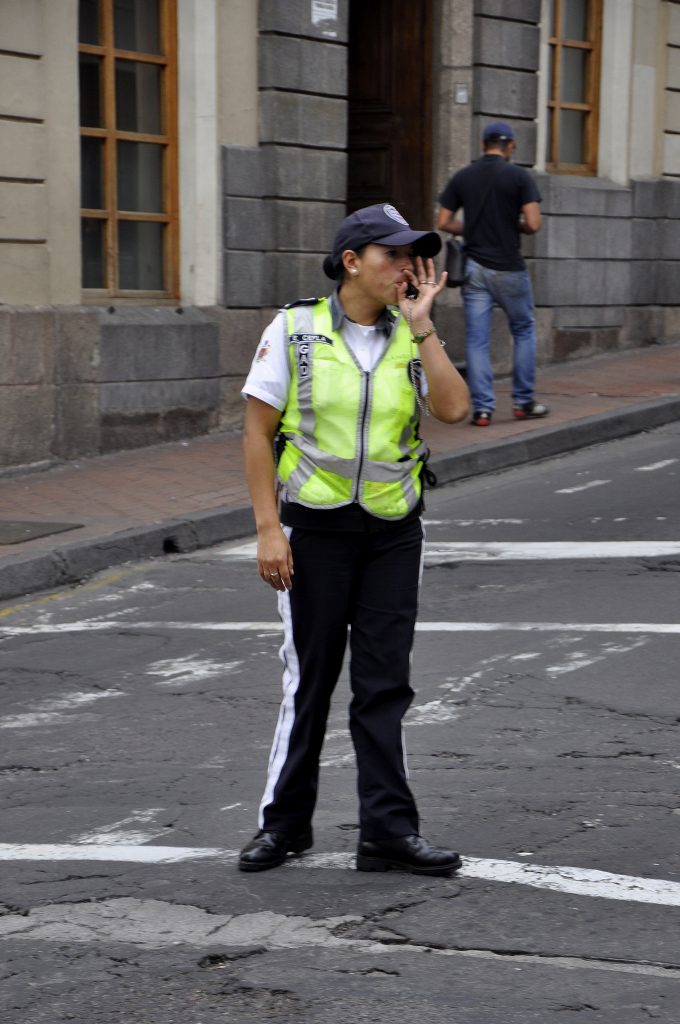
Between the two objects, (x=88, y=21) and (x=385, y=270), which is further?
(x=88, y=21)

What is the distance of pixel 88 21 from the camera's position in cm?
1293

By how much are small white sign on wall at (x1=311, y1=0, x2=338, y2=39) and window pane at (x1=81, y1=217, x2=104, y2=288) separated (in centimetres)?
255

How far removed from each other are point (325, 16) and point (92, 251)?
2.87 metres

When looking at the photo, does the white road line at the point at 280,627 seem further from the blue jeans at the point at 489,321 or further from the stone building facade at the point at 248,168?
the blue jeans at the point at 489,321

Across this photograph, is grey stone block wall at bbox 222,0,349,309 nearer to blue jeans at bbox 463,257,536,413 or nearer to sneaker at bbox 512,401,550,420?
blue jeans at bbox 463,257,536,413

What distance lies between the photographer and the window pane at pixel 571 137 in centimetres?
1744

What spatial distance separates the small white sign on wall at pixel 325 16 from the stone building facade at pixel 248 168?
0.02 m

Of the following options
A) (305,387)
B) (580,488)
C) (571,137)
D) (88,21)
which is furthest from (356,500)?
(571,137)

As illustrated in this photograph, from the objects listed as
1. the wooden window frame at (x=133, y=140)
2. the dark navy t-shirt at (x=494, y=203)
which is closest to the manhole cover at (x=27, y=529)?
the wooden window frame at (x=133, y=140)

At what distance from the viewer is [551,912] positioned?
4.22 meters

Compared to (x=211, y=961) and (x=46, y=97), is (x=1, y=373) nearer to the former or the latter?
(x=46, y=97)

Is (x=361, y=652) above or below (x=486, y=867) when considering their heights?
above

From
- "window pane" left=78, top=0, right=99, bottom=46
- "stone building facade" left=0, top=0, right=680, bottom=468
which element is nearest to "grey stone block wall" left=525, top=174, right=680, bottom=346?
→ "stone building facade" left=0, top=0, right=680, bottom=468

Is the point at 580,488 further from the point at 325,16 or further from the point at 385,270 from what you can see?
the point at 385,270
